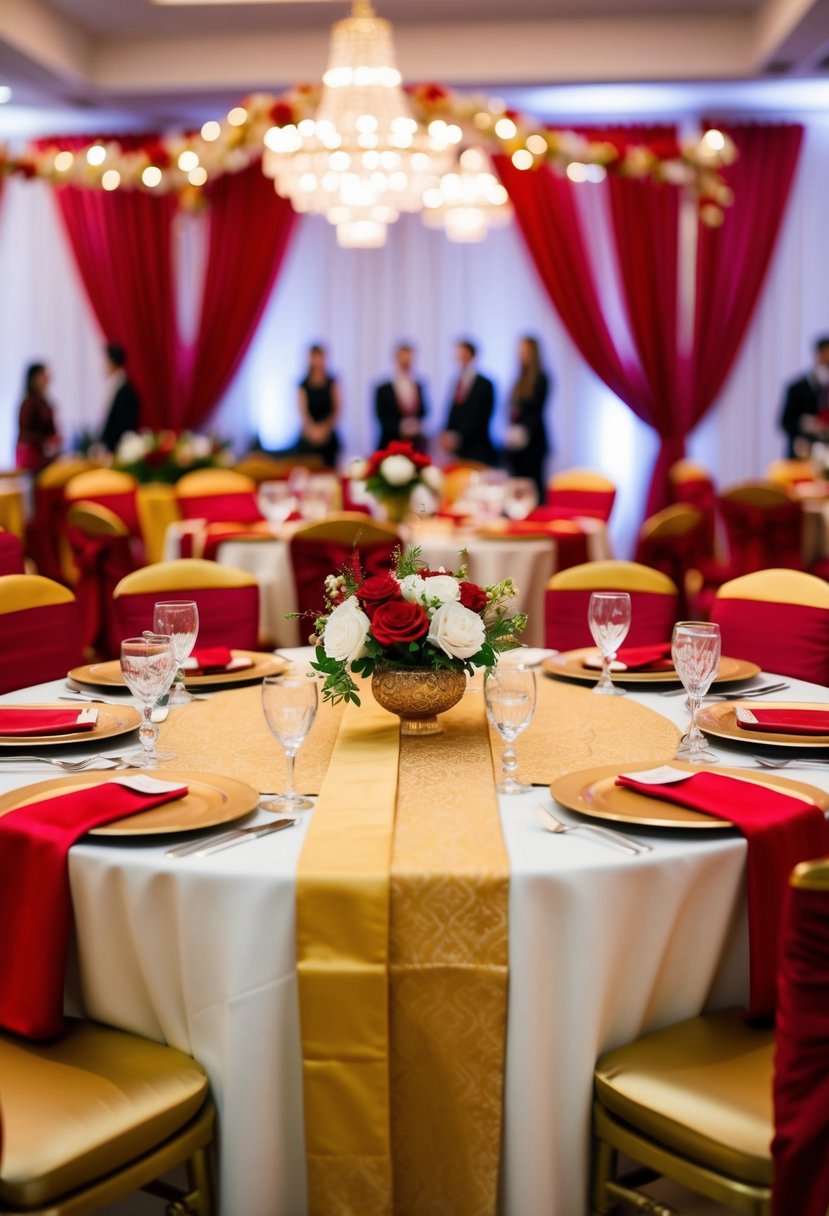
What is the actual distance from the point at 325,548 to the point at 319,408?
6230 mm

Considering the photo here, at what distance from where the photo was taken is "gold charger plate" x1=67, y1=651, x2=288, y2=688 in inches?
111

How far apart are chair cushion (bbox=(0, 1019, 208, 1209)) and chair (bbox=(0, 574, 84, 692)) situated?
1.50m

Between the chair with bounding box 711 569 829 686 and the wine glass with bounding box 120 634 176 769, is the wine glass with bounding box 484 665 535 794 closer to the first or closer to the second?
the wine glass with bounding box 120 634 176 769

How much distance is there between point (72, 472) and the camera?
8375 mm

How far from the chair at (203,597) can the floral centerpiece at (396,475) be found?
5.19 feet

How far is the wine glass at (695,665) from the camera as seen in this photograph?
2.26 m

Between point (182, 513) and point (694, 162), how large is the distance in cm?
377

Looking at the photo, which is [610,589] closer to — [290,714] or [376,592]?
[376,592]

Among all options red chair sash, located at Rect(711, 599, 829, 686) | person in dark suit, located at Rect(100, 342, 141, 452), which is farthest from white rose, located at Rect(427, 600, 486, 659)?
person in dark suit, located at Rect(100, 342, 141, 452)

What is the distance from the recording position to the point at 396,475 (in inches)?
202

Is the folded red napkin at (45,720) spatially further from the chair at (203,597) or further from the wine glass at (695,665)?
the wine glass at (695,665)

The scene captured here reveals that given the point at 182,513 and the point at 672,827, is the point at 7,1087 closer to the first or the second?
the point at 672,827

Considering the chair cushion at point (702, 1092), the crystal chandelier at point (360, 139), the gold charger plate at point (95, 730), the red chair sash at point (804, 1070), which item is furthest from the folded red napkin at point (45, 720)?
the crystal chandelier at point (360, 139)

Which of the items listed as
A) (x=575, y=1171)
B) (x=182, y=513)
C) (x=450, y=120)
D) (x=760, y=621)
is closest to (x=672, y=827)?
(x=575, y=1171)
